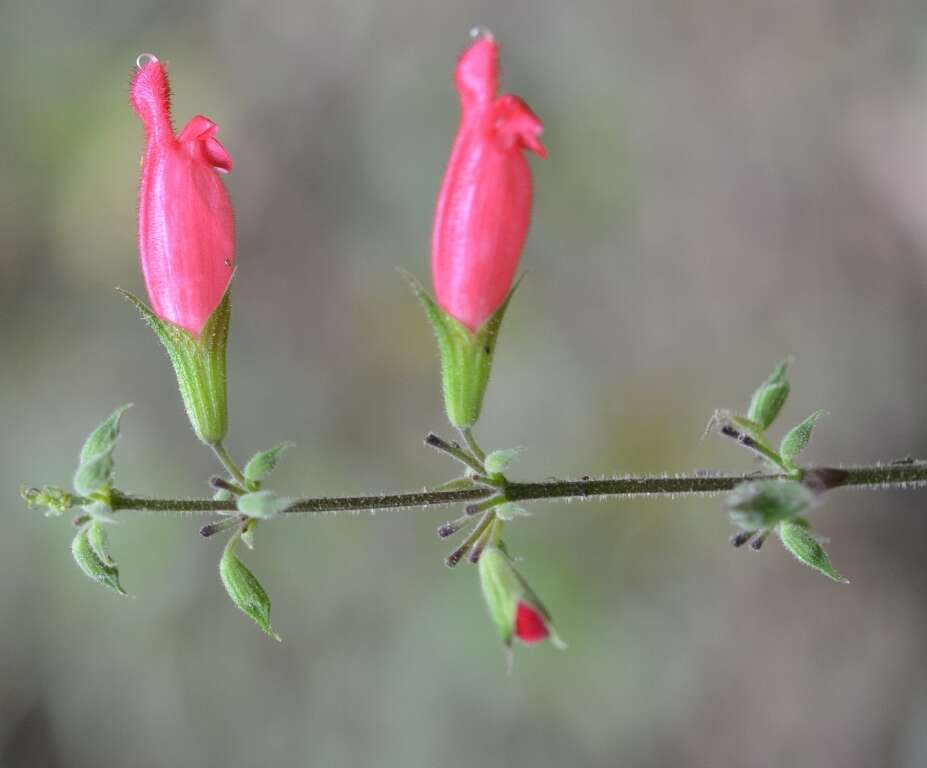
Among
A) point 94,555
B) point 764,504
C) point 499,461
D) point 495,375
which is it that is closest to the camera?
point 764,504

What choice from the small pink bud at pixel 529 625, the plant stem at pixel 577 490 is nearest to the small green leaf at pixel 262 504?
the plant stem at pixel 577 490

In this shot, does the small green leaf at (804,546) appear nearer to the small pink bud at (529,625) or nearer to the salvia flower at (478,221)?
the small pink bud at (529,625)

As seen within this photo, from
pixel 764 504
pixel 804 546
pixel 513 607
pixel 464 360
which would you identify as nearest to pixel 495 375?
pixel 464 360

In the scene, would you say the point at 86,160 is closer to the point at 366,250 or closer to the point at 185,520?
the point at 366,250

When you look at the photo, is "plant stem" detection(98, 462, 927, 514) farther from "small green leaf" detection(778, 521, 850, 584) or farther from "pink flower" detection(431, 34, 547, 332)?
"pink flower" detection(431, 34, 547, 332)

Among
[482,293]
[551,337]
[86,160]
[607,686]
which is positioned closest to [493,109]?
[482,293]

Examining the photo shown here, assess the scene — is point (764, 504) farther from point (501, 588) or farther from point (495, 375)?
point (495, 375)
